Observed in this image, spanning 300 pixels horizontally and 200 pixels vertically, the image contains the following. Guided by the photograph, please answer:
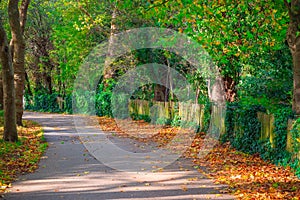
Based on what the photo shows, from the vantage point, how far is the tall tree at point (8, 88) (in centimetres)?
1488

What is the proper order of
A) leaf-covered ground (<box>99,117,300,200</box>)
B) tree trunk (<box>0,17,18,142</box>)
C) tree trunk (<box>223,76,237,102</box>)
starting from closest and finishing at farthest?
leaf-covered ground (<box>99,117,300,200</box>), tree trunk (<box>0,17,18,142</box>), tree trunk (<box>223,76,237,102</box>)

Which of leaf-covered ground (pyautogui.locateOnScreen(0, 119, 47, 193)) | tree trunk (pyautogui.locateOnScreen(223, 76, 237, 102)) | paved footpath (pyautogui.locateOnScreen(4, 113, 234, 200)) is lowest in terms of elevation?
paved footpath (pyautogui.locateOnScreen(4, 113, 234, 200))

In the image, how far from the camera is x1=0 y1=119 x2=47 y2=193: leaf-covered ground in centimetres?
996

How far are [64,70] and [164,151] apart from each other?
94.5 ft

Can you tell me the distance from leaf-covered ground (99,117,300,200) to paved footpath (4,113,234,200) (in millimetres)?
381

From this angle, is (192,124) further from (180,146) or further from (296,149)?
(296,149)

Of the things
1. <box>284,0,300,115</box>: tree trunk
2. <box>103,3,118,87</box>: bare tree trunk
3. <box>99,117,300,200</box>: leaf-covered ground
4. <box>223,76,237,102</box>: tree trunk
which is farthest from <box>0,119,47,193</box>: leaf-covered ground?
<box>103,3,118,87</box>: bare tree trunk

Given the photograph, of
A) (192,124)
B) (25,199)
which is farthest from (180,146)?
(25,199)

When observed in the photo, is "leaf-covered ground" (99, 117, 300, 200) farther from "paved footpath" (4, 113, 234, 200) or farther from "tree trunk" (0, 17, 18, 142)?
"tree trunk" (0, 17, 18, 142)

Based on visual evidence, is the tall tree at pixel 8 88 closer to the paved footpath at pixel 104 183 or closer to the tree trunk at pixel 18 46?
the paved footpath at pixel 104 183

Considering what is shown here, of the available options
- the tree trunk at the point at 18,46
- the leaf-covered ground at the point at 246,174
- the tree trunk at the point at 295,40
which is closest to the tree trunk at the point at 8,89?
the tree trunk at the point at 18,46

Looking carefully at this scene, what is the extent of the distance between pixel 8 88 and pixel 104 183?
25.5 feet

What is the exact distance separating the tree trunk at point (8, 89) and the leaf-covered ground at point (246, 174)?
6759mm

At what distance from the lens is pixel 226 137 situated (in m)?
15.2
